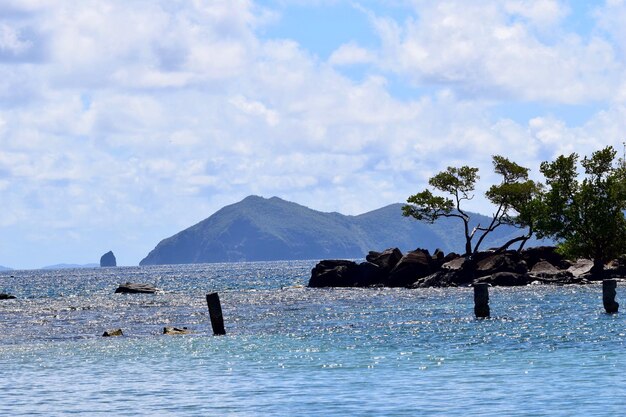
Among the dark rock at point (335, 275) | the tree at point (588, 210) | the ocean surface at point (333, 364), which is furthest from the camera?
the dark rock at point (335, 275)

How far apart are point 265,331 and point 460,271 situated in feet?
164

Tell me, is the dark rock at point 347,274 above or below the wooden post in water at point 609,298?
above

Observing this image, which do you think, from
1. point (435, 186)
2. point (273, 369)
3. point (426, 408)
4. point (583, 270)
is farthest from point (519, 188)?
point (426, 408)

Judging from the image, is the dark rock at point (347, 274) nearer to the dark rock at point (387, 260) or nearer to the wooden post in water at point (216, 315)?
the dark rock at point (387, 260)

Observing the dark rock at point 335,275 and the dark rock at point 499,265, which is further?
the dark rock at point 335,275

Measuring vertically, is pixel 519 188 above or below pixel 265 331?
above

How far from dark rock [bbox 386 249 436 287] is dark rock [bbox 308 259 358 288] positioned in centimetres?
637

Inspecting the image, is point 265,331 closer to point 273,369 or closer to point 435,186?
point 273,369

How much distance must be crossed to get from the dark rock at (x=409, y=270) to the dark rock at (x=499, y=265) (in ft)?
20.3

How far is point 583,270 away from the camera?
97.3 m

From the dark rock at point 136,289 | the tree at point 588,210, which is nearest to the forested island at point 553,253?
the tree at point 588,210

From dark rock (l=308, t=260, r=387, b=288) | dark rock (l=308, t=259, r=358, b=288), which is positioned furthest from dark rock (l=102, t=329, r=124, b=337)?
dark rock (l=308, t=259, r=358, b=288)

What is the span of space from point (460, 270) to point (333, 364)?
65193 millimetres

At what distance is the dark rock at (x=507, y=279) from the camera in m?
93.6
